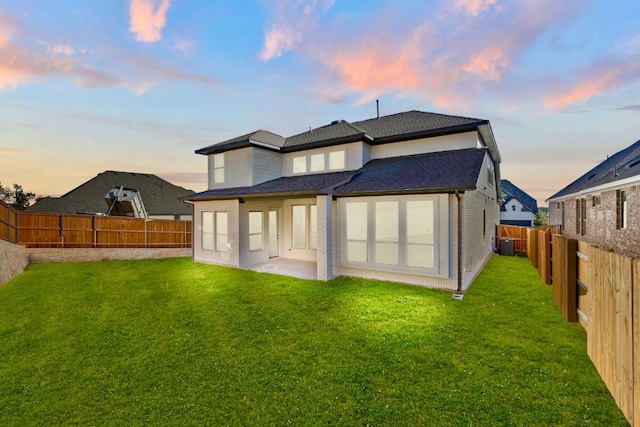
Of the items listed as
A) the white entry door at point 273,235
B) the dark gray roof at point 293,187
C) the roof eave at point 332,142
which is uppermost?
the roof eave at point 332,142

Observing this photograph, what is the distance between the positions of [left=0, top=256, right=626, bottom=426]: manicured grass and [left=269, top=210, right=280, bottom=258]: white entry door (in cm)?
536

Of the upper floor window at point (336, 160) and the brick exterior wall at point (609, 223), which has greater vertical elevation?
the upper floor window at point (336, 160)

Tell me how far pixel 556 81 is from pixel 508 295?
11.5 m

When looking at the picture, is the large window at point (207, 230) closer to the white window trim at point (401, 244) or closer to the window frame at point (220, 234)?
the window frame at point (220, 234)

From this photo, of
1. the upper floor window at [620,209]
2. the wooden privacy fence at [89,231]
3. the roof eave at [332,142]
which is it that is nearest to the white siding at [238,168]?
the roof eave at [332,142]

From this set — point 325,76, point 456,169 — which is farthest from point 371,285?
point 325,76

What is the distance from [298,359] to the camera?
4867 mm

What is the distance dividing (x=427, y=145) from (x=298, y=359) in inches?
420

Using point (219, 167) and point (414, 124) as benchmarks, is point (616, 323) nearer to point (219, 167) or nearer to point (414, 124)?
point (414, 124)

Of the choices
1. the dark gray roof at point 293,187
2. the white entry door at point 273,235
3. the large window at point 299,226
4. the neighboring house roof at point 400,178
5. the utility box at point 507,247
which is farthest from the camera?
the utility box at point 507,247

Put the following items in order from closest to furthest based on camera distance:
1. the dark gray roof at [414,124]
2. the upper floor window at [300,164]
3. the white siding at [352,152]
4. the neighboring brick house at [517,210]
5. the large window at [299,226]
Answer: the dark gray roof at [414,124] → the white siding at [352,152] → the large window at [299,226] → the upper floor window at [300,164] → the neighboring brick house at [517,210]

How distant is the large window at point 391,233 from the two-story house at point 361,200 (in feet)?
0.11

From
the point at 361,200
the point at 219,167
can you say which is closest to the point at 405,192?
the point at 361,200

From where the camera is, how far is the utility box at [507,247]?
621 inches
